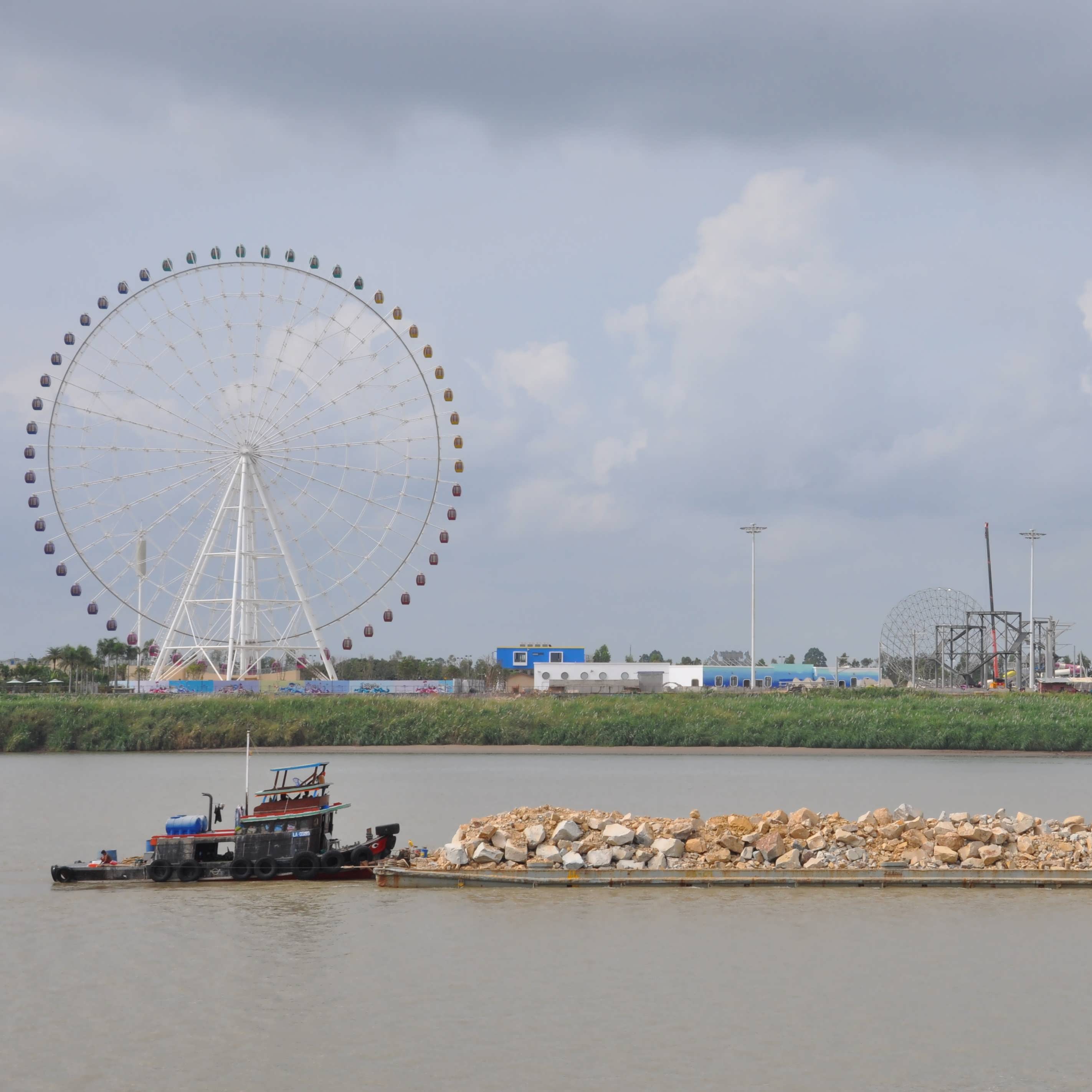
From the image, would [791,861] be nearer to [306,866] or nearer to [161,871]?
[306,866]

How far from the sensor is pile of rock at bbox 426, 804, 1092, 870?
26484 mm

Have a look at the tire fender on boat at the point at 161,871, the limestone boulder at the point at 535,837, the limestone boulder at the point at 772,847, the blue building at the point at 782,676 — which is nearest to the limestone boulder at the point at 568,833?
the limestone boulder at the point at 535,837

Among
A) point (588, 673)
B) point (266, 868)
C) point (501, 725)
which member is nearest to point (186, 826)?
point (266, 868)

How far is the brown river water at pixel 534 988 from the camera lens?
15.4m

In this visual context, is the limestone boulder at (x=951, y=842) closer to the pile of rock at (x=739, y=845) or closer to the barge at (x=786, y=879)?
the pile of rock at (x=739, y=845)

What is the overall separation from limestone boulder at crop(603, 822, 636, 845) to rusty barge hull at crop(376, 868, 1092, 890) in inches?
25.2

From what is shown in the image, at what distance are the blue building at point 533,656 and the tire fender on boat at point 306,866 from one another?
108 meters

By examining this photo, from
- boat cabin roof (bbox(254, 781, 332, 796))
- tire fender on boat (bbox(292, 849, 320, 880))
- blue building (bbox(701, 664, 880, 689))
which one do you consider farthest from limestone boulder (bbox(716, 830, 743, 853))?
blue building (bbox(701, 664, 880, 689))

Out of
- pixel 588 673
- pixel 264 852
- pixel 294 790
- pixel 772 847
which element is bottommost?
pixel 264 852

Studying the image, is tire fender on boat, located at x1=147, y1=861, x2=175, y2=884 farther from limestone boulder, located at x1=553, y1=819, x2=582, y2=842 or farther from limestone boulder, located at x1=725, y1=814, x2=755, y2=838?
limestone boulder, located at x1=725, y1=814, x2=755, y2=838

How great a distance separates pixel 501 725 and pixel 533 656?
2720 inches

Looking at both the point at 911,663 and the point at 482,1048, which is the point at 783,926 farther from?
the point at 911,663

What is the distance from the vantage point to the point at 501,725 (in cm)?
7881

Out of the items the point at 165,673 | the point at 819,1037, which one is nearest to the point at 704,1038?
the point at 819,1037
